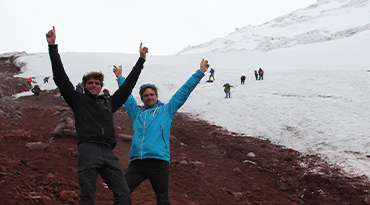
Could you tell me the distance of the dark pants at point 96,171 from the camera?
288cm

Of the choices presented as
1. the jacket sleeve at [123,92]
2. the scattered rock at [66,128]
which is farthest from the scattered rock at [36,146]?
the jacket sleeve at [123,92]

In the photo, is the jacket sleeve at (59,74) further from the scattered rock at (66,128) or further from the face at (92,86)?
the scattered rock at (66,128)

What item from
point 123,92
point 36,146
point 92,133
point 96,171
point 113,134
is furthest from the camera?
point 36,146

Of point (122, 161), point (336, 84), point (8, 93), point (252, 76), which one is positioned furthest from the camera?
point (252, 76)

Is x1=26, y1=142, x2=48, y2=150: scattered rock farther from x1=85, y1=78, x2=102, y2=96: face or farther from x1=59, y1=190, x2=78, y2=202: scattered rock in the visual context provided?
x1=85, y1=78, x2=102, y2=96: face

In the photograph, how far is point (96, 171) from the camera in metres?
3.05

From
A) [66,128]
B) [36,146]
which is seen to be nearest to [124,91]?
[36,146]

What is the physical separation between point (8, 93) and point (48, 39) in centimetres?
2198

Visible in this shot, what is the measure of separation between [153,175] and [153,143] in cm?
45

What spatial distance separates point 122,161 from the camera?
297 inches

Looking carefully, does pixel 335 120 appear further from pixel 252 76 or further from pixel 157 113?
pixel 252 76

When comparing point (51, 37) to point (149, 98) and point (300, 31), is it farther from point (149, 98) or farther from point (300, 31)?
point (300, 31)

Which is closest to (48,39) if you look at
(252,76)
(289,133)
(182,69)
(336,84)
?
(289,133)

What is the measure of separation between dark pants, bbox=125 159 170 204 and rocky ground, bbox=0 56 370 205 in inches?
76.1
